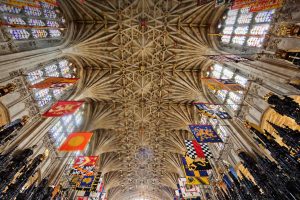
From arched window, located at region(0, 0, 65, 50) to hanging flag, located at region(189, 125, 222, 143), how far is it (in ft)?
38.2

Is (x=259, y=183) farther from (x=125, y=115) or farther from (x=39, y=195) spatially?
(x=125, y=115)

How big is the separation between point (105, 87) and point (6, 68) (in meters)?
11.9

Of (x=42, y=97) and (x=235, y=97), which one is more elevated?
(x=235, y=97)

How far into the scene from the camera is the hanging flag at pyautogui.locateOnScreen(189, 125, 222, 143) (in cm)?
1050

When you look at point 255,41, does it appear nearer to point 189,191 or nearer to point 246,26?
point 246,26

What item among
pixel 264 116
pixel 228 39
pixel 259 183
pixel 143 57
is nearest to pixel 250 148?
pixel 264 116

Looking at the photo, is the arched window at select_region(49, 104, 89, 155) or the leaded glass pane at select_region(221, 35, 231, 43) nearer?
the arched window at select_region(49, 104, 89, 155)

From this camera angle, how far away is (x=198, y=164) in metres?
12.0

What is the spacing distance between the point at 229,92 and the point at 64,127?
16005 millimetres

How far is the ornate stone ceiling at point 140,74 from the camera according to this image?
650 inches

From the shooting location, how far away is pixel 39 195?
29.3ft

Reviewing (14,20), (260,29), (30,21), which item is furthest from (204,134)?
(30,21)

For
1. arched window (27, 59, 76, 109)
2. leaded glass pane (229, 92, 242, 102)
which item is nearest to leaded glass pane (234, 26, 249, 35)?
leaded glass pane (229, 92, 242, 102)

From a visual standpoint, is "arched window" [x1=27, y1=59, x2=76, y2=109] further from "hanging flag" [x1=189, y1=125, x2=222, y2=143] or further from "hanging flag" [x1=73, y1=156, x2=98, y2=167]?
"hanging flag" [x1=189, y1=125, x2=222, y2=143]
